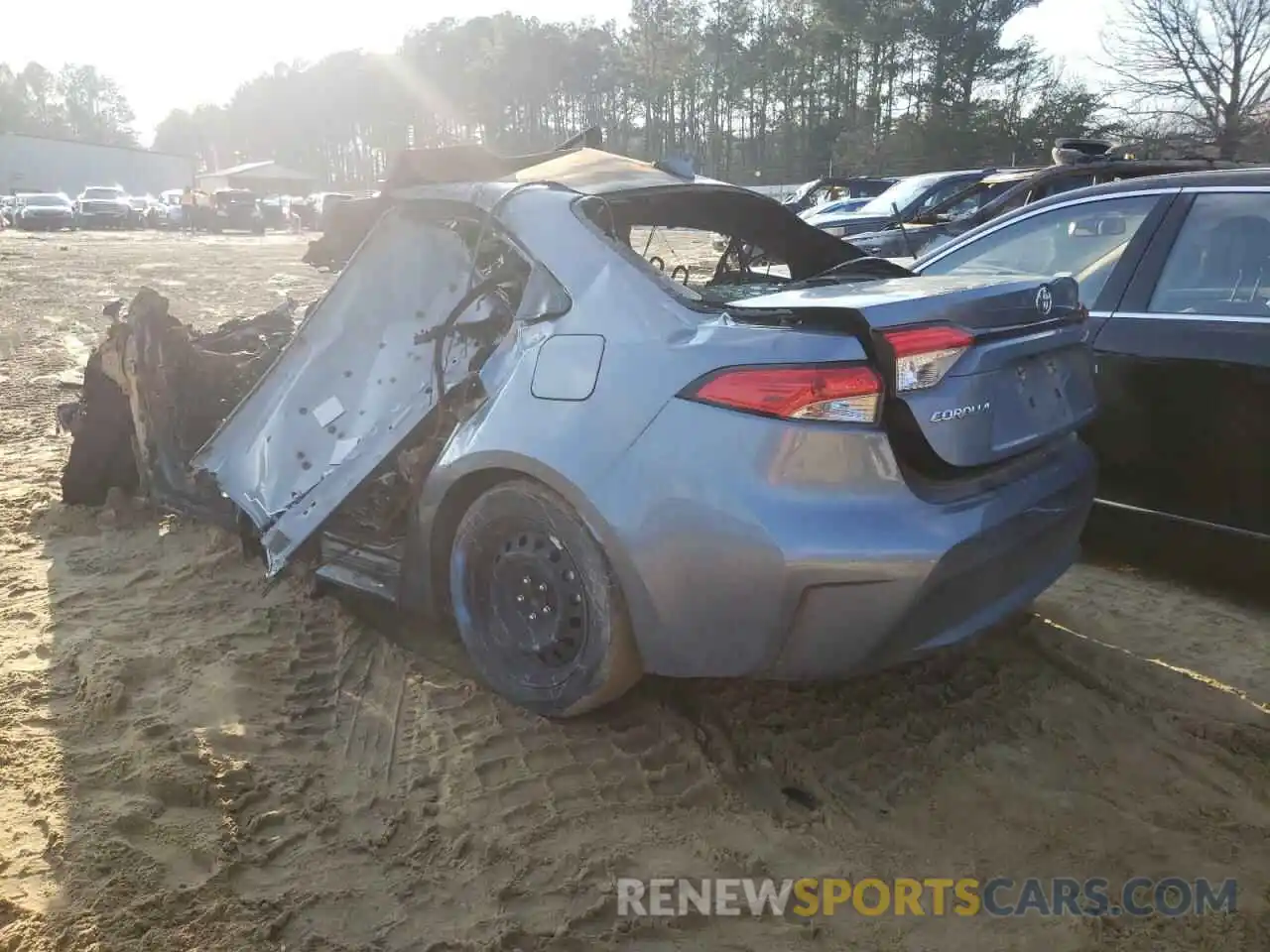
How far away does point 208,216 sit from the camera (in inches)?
1507

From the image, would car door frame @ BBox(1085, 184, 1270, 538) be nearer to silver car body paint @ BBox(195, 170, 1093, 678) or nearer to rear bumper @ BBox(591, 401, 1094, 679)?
silver car body paint @ BBox(195, 170, 1093, 678)

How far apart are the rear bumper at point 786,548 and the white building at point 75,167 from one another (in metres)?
73.0

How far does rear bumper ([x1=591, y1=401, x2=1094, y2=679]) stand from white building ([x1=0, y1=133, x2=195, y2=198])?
73.0 metres

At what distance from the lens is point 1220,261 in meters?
3.59

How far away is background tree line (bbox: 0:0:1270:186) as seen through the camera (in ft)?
92.7

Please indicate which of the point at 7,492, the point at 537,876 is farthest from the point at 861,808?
the point at 7,492

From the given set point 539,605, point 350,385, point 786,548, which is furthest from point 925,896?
point 350,385

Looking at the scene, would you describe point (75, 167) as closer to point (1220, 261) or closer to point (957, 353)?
point (1220, 261)

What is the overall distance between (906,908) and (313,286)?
15.5 meters

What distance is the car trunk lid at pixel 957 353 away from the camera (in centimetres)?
237

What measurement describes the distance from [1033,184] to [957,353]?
4819 millimetres

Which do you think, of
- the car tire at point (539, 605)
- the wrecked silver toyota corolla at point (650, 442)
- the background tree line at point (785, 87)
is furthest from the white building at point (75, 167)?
the car tire at point (539, 605)

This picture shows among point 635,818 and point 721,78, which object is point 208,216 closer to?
point 721,78

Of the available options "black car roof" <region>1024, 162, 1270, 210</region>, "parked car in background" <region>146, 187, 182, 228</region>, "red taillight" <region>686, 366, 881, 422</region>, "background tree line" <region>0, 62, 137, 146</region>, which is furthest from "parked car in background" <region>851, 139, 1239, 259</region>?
"background tree line" <region>0, 62, 137, 146</region>
